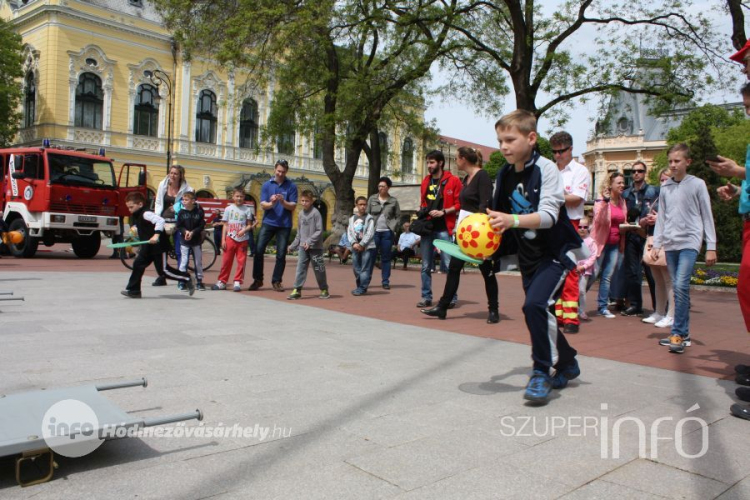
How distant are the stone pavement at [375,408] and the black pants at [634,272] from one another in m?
1.46

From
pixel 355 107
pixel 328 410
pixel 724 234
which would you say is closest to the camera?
pixel 328 410

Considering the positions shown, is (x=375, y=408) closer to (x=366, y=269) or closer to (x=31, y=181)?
(x=366, y=269)

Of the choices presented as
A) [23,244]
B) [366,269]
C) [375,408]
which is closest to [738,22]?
[366,269]

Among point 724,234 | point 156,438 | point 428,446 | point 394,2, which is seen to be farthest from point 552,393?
point 724,234

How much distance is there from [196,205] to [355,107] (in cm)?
1009

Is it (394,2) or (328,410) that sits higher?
(394,2)

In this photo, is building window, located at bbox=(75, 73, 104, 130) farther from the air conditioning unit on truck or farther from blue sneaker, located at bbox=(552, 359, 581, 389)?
blue sneaker, located at bbox=(552, 359, 581, 389)

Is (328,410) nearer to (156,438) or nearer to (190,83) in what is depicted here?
(156,438)

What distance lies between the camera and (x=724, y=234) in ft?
108

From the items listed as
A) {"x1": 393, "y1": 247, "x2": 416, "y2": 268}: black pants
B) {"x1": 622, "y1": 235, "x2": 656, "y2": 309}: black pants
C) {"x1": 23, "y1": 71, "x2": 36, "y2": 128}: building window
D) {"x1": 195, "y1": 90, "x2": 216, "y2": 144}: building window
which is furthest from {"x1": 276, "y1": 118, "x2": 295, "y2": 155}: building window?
{"x1": 23, "y1": 71, "x2": 36, "y2": 128}: building window

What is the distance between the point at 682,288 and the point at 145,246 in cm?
665

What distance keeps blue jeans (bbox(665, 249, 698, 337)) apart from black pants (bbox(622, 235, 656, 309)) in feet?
9.20

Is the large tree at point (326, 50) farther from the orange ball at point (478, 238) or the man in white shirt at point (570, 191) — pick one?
the orange ball at point (478, 238)

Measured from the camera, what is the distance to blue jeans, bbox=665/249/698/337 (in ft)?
19.2
